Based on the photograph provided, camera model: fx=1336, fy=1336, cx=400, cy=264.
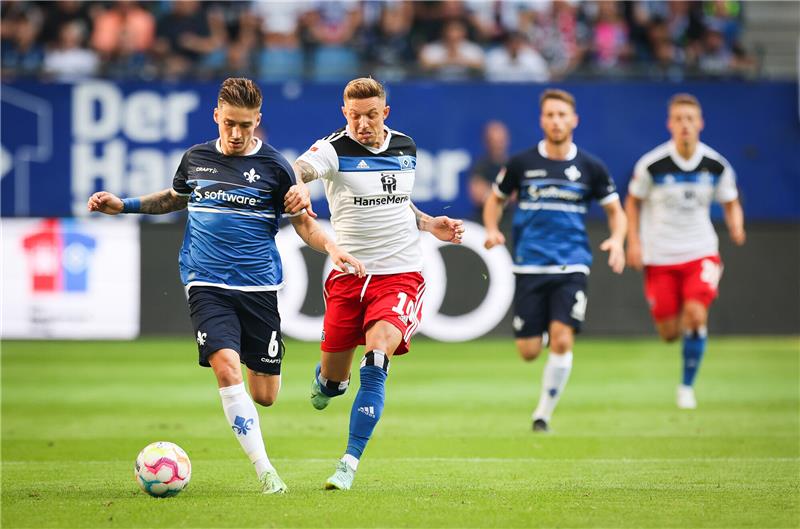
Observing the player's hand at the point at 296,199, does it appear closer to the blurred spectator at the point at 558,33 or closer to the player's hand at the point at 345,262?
the player's hand at the point at 345,262

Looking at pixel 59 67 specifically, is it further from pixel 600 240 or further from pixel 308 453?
pixel 308 453

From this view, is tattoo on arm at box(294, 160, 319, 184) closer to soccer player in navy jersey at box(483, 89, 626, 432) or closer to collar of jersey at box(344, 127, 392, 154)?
collar of jersey at box(344, 127, 392, 154)

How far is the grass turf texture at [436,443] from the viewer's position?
23.5 ft

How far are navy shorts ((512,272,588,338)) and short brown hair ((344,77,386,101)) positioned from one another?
3554 mm

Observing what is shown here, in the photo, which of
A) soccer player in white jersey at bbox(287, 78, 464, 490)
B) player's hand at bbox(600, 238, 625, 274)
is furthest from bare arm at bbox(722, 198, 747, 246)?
soccer player in white jersey at bbox(287, 78, 464, 490)

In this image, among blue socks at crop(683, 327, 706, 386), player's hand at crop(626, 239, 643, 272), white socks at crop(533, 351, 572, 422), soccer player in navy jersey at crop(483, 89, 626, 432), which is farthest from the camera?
blue socks at crop(683, 327, 706, 386)

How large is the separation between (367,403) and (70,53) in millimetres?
15411

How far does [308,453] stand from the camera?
9.95m

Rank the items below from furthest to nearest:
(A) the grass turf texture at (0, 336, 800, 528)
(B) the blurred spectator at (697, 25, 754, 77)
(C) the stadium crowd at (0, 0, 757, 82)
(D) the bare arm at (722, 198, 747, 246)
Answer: (B) the blurred spectator at (697, 25, 754, 77)
(C) the stadium crowd at (0, 0, 757, 82)
(D) the bare arm at (722, 198, 747, 246)
(A) the grass turf texture at (0, 336, 800, 528)

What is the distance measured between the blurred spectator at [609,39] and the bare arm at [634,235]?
8.87 meters

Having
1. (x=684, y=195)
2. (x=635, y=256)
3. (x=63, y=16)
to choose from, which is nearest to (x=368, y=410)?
(x=635, y=256)

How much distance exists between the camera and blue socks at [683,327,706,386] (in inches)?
509

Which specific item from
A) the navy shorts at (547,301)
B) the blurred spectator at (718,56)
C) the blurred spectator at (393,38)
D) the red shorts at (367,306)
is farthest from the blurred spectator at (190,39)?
the red shorts at (367,306)

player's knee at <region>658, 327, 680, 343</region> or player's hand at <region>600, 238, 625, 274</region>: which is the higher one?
player's hand at <region>600, 238, 625, 274</region>
